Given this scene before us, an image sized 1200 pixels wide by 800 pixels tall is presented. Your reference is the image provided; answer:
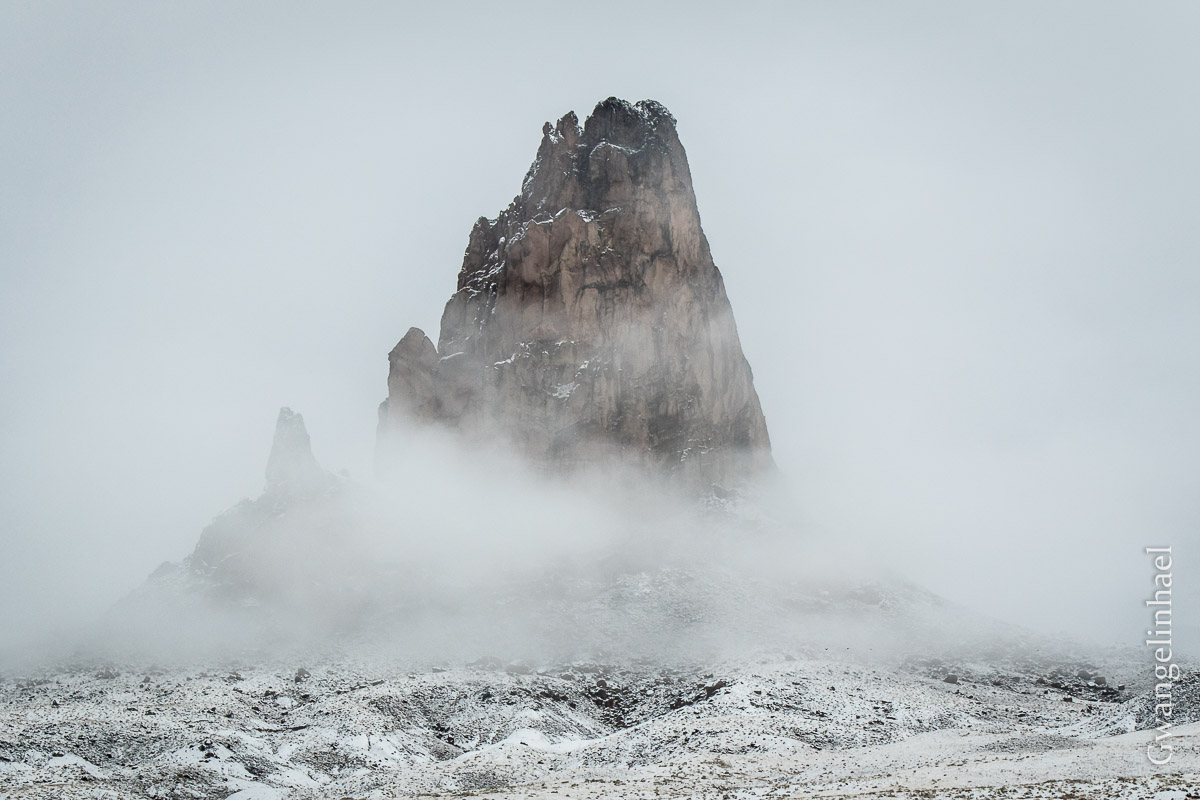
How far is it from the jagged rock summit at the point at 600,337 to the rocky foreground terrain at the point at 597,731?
4472 cm

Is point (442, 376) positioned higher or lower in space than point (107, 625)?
higher

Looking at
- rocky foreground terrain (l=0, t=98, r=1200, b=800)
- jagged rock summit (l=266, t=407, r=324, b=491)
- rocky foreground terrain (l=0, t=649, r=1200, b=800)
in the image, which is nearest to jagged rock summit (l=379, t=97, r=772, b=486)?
rocky foreground terrain (l=0, t=98, r=1200, b=800)

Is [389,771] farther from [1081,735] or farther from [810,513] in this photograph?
[810,513]

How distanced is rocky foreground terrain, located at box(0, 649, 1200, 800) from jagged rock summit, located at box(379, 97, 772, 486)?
44.7 m

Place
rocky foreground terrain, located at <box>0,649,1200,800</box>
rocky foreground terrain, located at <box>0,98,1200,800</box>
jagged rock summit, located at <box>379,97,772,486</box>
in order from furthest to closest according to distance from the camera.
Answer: jagged rock summit, located at <box>379,97,772,486</box>
rocky foreground terrain, located at <box>0,98,1200,800</box>
rocky foreground terrain, located at <box>0,649,1200,800</box>

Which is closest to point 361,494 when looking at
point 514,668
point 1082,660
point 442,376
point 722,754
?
point 442,376

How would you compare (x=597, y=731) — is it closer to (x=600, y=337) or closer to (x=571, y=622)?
(x=571, y=622)

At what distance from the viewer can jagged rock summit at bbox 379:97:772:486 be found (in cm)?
11656

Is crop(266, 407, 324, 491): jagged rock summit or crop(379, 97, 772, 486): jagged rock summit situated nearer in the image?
crop(266, 407, 324, 491): jagged rock summit

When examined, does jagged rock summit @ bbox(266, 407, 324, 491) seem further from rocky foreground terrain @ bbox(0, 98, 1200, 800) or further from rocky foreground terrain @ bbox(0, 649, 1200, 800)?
rocky foreground terrain @ bbox(0, 649, 1200, 800)

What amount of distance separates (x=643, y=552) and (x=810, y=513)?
28263mm

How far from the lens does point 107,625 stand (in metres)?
88.0

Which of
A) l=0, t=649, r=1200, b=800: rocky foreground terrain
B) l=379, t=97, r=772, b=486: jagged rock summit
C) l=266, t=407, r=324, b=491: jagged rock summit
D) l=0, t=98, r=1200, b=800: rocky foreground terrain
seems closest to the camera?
l=0, t=649, r=1200, b=800: rocky foreground terrain

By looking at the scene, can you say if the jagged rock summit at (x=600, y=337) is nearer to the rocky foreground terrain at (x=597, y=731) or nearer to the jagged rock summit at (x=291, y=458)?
the jagged rock summit at (x=291, y=458)
